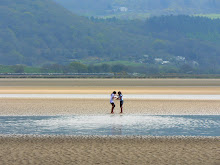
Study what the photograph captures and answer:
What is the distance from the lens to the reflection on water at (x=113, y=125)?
2597 cm

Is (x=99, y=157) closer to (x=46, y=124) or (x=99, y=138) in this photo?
(x=99, y=138)

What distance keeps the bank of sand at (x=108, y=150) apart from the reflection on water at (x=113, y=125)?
234cm

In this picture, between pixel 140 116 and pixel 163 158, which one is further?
pixel 140 116

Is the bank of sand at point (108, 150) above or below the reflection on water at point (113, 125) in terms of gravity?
below

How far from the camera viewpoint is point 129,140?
75.5 ft

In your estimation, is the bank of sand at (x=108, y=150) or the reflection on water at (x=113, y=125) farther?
the reflection on water at (x=113, y=125)

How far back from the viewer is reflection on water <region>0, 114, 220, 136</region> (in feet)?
85.2

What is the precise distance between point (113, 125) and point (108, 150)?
887 centimetres

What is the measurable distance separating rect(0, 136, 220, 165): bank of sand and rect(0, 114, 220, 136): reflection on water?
7.68 ft

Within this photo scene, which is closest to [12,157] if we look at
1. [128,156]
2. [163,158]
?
[128,156]

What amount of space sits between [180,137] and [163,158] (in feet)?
18.8

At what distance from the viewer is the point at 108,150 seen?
2020cm

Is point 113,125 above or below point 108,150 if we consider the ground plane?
above

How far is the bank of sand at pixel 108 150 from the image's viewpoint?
17906 millimetres
